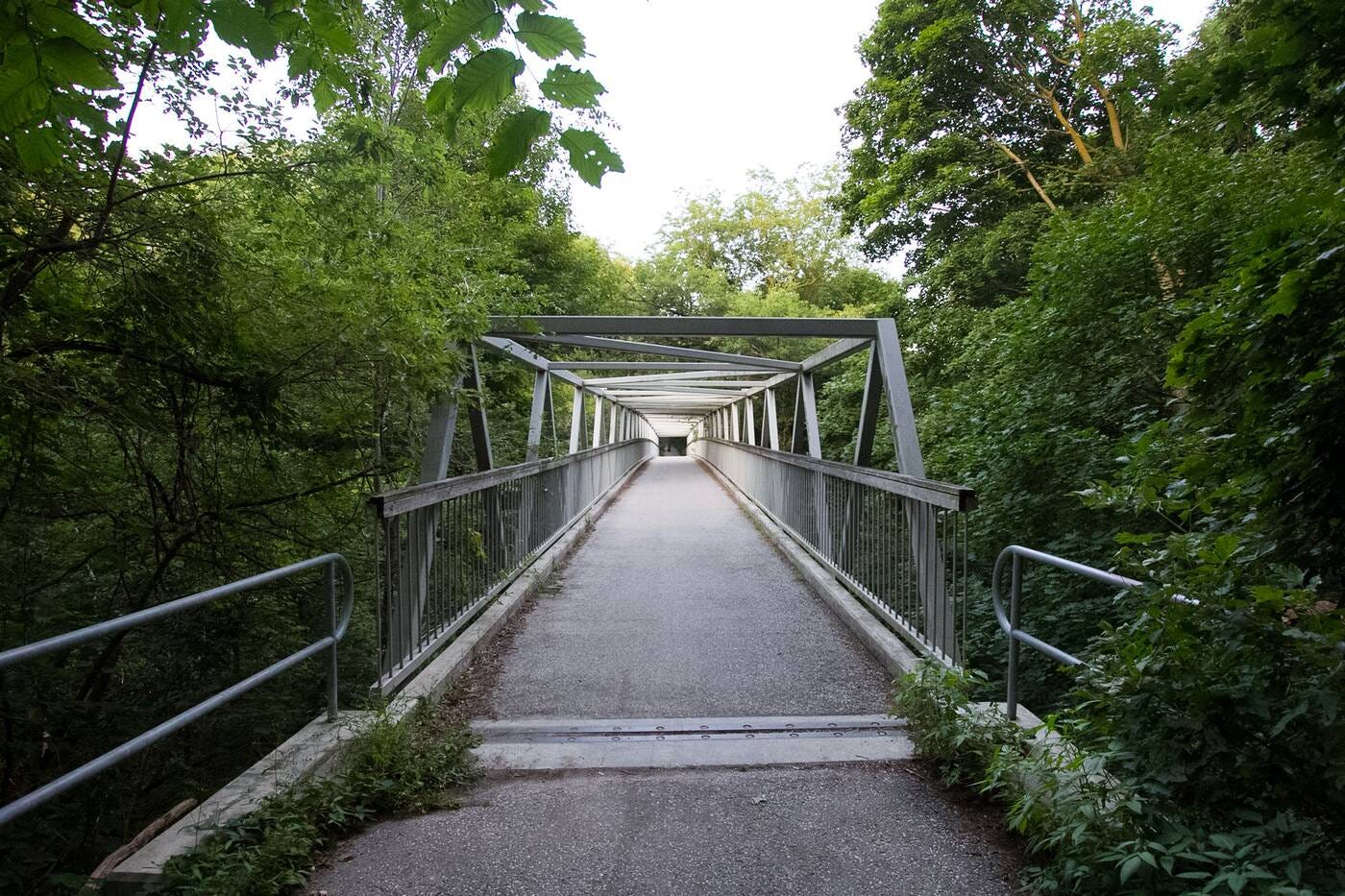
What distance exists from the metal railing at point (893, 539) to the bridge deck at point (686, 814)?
455mm

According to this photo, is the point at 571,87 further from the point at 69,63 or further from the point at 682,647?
the point at 682,647

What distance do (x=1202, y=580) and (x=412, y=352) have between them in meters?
4.55

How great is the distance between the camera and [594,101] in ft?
6.27

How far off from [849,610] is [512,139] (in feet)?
15.0

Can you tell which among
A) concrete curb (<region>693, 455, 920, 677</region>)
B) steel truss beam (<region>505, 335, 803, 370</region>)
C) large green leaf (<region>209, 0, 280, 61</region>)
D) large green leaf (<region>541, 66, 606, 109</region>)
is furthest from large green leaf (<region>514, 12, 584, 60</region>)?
steel truss beam (<region>505, 335, 803, 370</region>)

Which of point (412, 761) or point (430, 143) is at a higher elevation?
point (430, 143)

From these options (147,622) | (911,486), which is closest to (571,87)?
(147,622)

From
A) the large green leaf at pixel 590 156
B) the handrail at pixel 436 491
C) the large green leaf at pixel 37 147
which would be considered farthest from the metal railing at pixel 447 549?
the large green leaf at pixel 590 156

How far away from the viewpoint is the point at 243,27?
211cm

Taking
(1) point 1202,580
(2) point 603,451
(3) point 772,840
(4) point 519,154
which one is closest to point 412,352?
(4) point 519,154

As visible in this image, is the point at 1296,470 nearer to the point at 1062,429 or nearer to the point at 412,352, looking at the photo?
the point at 412,352

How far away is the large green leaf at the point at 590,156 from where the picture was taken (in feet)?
6.28

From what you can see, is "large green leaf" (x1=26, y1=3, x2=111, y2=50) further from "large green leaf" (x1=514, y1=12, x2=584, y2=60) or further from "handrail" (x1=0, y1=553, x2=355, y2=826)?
"handrail" (x1=0, y1=553, x2=355, y2=826)

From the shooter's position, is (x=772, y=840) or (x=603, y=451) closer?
(x=772, y=840)
